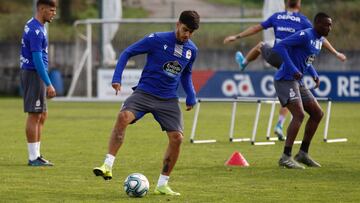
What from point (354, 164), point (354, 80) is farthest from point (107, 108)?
point (354, 164)

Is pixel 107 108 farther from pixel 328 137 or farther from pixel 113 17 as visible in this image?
pixel 328 137

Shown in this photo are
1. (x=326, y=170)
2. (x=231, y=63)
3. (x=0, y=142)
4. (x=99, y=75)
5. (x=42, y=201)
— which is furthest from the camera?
(x=231, y=63)

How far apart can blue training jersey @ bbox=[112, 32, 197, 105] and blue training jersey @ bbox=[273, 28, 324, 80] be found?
9.63 ft

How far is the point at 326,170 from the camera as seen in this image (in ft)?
47.5

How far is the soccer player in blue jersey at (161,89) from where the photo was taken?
11750mm

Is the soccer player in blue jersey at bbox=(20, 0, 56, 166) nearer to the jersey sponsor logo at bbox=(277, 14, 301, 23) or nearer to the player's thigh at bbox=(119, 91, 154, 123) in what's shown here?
the player's thigh at bbox=(119, 91, 154, 123)

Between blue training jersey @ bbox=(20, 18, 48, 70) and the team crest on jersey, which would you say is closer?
the team crest on jersey

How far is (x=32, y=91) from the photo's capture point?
1482 centimetres

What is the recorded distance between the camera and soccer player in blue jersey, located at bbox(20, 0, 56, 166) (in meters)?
14.5

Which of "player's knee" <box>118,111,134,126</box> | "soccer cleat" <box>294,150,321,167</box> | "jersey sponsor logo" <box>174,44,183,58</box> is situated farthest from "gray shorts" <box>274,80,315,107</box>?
"player's knee" <box>118,111,134,126</box>

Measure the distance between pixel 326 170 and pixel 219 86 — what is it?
1805 cm

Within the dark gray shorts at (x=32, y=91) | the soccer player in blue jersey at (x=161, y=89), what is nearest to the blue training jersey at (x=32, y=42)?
the dark gray shorts at (x=32, y=91)

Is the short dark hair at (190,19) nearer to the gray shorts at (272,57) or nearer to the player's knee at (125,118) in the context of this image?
the player's knee at (125,118)

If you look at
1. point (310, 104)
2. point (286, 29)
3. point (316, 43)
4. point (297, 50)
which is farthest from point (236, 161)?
point (286, 29)
